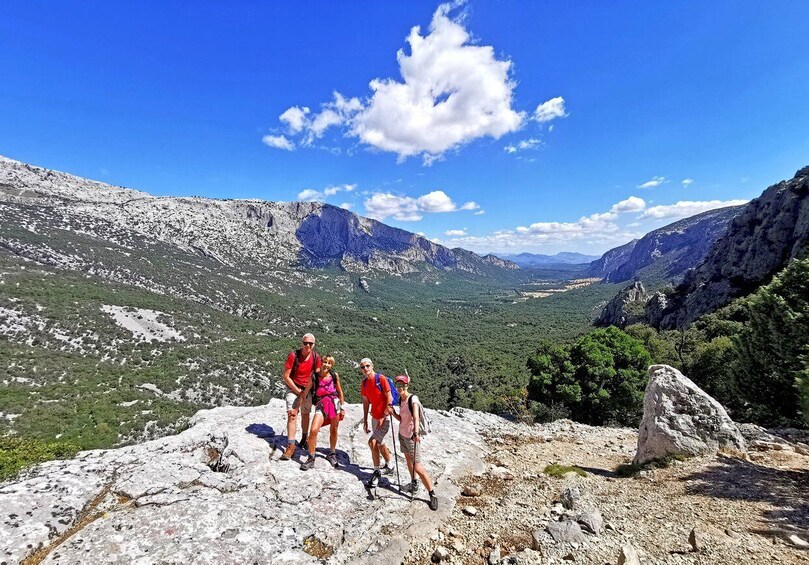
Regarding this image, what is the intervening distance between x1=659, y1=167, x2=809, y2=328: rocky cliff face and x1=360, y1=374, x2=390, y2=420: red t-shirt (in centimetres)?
6514

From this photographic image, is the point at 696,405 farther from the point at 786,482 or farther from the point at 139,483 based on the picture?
the point at 139,483

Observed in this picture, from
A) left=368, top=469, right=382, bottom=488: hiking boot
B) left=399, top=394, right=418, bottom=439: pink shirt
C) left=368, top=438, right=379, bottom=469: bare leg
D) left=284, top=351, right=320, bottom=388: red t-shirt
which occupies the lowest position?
left=368, top=469, right=382, bottom=488: hiking boot

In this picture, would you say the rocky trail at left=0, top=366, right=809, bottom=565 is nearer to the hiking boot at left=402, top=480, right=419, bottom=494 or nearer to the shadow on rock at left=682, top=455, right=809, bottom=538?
the shadow on rock at left=682, top=455, right=809, bottom=538

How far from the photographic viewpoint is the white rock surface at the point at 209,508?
5.17 metres

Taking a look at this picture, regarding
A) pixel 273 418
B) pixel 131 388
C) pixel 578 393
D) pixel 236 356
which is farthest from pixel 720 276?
pixel 131 388

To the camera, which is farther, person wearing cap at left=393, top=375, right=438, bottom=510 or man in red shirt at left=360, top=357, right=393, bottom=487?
man in red shirt at left=360, top=357, right=393, bottom=487

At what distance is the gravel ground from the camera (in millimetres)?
5488

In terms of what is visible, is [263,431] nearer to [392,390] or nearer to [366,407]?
[366,407]

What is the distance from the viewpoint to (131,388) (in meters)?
52.2

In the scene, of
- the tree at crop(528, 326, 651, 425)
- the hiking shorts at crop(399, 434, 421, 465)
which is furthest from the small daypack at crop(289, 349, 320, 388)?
the tree at crop(528, 326, 651, 425)

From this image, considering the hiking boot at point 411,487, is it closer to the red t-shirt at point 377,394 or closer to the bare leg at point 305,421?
the red t-shirt at point 377,394

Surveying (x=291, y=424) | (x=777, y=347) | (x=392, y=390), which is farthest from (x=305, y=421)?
(x=777, y=347)

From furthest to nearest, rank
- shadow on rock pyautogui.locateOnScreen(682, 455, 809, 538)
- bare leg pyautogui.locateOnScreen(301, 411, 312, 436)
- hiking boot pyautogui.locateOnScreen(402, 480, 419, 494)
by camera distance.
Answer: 1. bare leg pyautogui.locateOnScreen(301, 411, 312, 436)
2. hiking boot pyautogui.locateOnScreen(402, 480, 419, 494)
3. shadow on rock pyautogui.locateOnScreen(682, 455, 809, 538)

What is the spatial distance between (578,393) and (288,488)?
2072 centimetres
